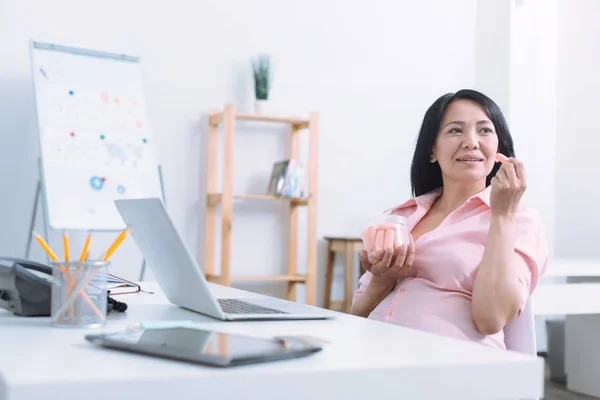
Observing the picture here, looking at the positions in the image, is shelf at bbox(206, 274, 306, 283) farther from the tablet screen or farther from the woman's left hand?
the tablet screen

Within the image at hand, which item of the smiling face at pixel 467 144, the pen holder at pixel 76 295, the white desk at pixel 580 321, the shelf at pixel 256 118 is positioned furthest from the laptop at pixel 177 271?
the shelf at pixel 256 118

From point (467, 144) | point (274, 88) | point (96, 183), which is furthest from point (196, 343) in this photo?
point (274, 88)

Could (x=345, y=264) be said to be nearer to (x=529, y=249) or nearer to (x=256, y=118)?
(x=256, y=118)

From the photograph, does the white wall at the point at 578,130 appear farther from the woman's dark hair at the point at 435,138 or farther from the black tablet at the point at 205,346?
the black tablet at the point at 205,346

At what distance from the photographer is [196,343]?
75 centimetres

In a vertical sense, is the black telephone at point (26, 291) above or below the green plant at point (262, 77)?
below

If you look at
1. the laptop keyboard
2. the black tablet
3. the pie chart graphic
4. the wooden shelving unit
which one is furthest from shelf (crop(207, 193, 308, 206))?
the black tablet

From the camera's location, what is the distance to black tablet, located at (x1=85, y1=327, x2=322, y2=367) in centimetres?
69

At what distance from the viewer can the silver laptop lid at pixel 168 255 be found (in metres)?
1.01

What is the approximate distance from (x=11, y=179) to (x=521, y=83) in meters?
3.10

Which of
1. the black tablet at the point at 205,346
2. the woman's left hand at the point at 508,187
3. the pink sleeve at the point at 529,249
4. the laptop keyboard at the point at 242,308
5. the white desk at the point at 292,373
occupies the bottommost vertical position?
the laptop keyboard at the point at 242,308

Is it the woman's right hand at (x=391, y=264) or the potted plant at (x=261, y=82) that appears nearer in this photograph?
the woman's right hand at (x=391, y=264)

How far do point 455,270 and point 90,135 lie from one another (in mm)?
2402

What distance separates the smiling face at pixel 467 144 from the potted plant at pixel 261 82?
2513 millimetres
